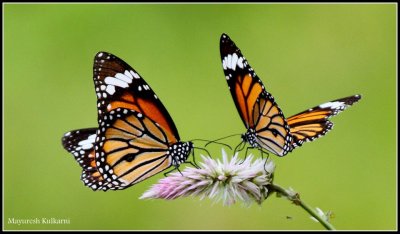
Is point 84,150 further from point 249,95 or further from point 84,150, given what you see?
point 249,95

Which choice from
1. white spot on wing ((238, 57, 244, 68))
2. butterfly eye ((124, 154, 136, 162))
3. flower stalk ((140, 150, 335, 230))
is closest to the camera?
flower stalk ((140, 150, 335, 230))

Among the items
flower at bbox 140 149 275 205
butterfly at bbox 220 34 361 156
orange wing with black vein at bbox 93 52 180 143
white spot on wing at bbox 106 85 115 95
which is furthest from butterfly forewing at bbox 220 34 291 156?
white spot on wing at bbox 106 85 115 95

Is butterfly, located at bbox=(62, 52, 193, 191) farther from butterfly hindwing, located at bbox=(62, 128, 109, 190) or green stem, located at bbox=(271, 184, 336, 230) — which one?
green stem, located at bbox=(271, 184, 336, 230)

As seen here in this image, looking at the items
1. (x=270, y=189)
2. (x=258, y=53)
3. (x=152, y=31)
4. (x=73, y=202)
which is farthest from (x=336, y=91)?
(x=270, y=189)

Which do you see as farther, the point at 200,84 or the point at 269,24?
the point at 269,24

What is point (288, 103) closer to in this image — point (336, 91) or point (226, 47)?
point (336, 91)
